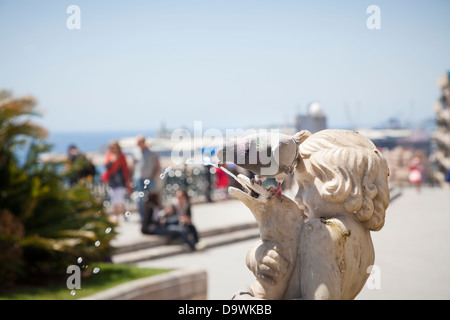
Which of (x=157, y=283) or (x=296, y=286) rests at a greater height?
(x=296, y=286)

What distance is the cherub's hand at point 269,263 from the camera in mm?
2812

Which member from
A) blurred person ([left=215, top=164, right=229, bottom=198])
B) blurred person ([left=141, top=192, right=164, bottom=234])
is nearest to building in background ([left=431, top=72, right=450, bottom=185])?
blurred person ([left=215, top=164, right=229, bottom=198])

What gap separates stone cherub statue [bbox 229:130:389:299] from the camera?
2.78 metres

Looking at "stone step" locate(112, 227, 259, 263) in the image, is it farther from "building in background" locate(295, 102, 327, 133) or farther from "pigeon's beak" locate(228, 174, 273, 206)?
"pigeon's beak" locate(228, 174, 273, 206)

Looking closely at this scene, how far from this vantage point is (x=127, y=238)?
34.4 ft

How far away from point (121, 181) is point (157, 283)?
5.78 metres

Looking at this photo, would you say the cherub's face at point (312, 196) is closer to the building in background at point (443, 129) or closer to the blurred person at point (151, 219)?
the blurred person at point (151, 219)

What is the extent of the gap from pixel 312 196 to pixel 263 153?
0.41m

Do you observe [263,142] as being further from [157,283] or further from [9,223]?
[9,223]

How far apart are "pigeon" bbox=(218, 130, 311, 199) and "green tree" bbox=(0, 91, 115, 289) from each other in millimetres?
4445

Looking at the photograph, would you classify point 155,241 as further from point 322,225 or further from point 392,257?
point 322,225

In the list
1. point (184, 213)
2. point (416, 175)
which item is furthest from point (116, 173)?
point (416, 175)

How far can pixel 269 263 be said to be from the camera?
9.24ft

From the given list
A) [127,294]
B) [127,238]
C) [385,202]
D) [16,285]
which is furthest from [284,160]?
[127,238]
